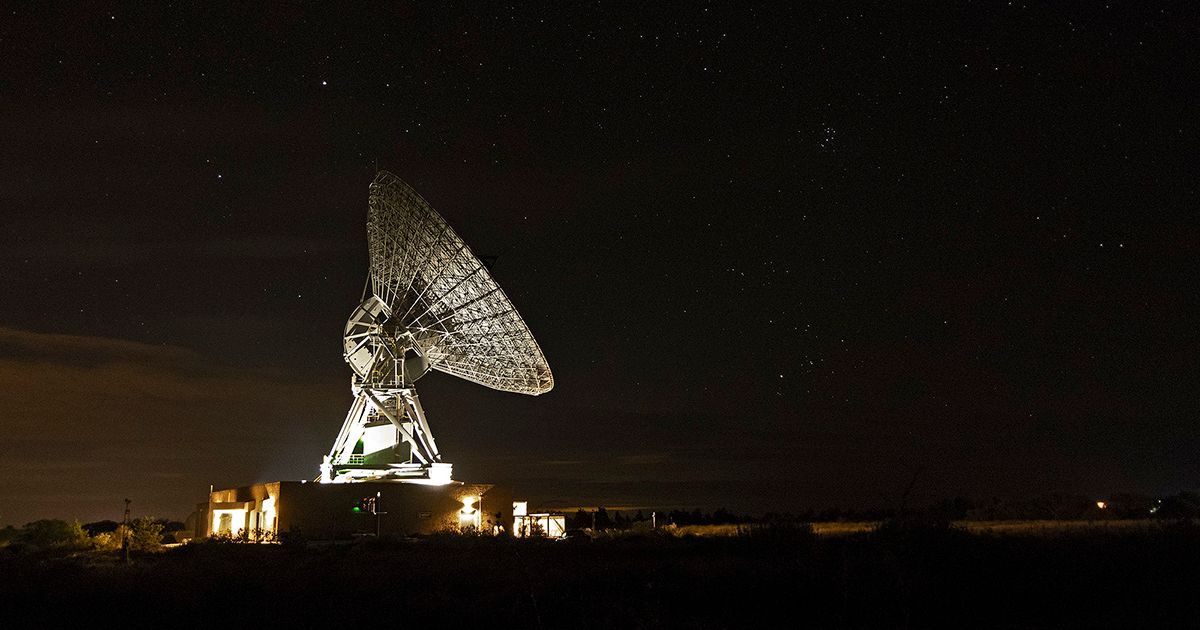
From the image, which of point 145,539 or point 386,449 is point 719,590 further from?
point 145,539

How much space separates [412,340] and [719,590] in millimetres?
25744

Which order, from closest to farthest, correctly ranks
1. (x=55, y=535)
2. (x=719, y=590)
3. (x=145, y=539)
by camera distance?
(x=719, y=590) → (x=145, y=539) → (x=55, y=535)

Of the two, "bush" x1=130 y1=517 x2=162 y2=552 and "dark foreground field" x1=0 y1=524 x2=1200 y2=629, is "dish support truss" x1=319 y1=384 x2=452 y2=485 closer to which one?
"bush" x1=130 y1=517 x2=162 y2=552

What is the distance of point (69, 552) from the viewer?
35.3m

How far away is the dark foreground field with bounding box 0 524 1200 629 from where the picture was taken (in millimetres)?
13398

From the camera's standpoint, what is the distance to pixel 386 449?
4084 centimetres

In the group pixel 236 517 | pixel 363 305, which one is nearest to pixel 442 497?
pixel 363 305

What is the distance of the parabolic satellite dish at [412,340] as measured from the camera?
1430 inches

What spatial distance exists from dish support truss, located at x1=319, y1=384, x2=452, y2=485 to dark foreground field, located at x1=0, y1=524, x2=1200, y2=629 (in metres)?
18.2

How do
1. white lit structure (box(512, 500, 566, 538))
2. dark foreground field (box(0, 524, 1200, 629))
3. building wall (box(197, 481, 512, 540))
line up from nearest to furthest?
1. dark foreground field (box(0, 524, 1200, 629))
2. building wall (box(197, 481, 512, 540))
3. white lit structure (box(512, 500, 566, 538))

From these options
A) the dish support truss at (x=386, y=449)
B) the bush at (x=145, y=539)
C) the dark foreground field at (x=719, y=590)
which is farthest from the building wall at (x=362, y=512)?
the dark foreground field at (x=719, y=590)

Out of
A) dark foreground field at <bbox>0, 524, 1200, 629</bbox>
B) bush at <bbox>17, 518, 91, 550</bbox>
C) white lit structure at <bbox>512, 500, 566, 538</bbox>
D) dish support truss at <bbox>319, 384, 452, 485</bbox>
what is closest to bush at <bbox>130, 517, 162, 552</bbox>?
bush at <bbox>17, 518, 91, 550</bbox>

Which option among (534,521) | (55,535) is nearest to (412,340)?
(534,521)

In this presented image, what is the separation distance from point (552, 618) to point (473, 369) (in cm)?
2736
